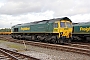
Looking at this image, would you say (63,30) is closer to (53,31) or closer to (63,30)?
(63,30)

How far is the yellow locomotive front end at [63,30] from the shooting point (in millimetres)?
20641

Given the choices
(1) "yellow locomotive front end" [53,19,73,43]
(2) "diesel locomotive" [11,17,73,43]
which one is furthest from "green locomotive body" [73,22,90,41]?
(1) "yellow locomotive front end" [53,19,73,43]

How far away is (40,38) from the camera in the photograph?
24.1 meters

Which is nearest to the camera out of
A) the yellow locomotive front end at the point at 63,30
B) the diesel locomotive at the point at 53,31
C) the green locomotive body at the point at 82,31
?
the yellow locomotive front end at the point at 63,30

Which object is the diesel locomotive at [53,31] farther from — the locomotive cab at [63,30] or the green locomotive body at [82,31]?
the green locomotive body at [82,31]

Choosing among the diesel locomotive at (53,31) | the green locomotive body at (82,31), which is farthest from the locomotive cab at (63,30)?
the green locomotive body at (82,31)

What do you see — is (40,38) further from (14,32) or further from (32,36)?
(14,32)

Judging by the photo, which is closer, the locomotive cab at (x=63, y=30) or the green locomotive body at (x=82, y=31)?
the locomotive cab at (x=63, y=30)

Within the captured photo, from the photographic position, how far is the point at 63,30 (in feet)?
68.6

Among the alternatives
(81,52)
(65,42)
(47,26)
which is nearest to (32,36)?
(47,26)

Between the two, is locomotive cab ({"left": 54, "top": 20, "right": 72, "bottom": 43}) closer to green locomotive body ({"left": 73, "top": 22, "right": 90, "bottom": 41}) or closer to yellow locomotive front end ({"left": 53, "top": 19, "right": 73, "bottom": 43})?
yellow locomotive front end ({"left": 53, "top": 19, "right": 73, "bottom": 43})

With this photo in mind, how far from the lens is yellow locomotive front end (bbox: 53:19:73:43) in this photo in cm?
2064

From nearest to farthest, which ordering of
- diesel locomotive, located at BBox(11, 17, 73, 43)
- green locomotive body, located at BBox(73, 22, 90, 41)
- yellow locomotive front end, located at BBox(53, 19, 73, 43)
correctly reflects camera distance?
yellow locomotive front end, located at BBox(53, 19, 73, 43), diesel locomotive, located at BBox(11, 17, 73, 43), green locomotive body, located at BBox(73, 22, 90, 41)

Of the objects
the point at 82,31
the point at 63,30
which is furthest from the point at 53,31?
the point at 82,31
